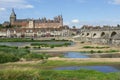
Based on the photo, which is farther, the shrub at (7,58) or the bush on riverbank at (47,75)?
the shrub at (7,58)

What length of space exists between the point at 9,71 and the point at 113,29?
7676 centimetres

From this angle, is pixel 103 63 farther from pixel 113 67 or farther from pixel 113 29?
pixel 113 29

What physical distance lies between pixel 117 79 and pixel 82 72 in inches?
159

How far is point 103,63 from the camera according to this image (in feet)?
124

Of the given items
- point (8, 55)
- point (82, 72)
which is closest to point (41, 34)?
point (8, 55)

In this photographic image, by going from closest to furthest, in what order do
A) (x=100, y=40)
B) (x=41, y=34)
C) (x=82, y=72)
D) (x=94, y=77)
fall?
1. (x=94, y=77)
2. (x=82, y=72)
3. (x=100, y=40)
4. (x=41, y=34)

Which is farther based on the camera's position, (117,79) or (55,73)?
(55,73)

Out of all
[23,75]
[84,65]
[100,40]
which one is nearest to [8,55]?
[84,65]

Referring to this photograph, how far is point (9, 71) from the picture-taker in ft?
73.7

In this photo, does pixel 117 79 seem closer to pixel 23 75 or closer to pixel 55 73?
pixel 55 73

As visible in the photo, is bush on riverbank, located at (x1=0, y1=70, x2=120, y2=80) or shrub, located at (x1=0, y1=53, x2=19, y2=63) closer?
bush on riverbank, located at (x1=0, y1=70, x2=120, y2=80)

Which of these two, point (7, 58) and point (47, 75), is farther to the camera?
point (7, 58)

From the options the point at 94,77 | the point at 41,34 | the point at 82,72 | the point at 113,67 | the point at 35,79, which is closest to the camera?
the point at 35,79

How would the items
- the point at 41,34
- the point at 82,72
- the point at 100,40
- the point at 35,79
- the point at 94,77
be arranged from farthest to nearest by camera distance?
the point at 41,34 → the point at 100,40 → the point at 82,72 → the point at 94,77 → the point at 35,79
